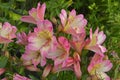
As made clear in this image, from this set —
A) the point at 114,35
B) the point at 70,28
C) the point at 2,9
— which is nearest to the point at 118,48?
the point at 114,35

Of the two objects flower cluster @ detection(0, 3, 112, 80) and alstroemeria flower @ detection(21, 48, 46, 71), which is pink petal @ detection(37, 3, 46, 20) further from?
alstroemeria flower @ detection(21, 48, 46, 71)

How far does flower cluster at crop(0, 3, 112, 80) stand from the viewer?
6.75 feet

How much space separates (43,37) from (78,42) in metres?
0.17

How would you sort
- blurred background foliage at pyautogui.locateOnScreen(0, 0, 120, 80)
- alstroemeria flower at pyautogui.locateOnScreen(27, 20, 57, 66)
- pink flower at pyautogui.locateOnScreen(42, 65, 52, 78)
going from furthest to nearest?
1. blurred background foliage at pyautogui.locateOnScreen(0, 0, 120, 80)
2. pink flower at pyautogui.locateOnScreen(42, 65, 52, 78)
3. alstroemeria flower at pyautogui.locateOnScreen(27, 20, 57, 66)

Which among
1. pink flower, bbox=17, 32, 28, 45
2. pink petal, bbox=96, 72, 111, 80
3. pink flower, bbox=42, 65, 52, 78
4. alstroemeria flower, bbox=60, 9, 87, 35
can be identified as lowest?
pink petal, bbox=96, 72, 111, 80

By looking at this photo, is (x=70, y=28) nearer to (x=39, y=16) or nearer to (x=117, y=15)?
(x=39, y=16)

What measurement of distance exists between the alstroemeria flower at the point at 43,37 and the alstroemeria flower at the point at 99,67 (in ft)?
0.71

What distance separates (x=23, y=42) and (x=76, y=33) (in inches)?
11.2

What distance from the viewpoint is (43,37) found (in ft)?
6.91

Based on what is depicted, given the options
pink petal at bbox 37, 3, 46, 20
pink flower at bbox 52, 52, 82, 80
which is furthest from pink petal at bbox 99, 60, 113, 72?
pink petal at bbox 37, 3, 46, 20

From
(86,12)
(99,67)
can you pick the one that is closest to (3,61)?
(99,67)

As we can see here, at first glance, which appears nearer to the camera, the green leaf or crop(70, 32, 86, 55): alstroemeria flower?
crop(70, 32, 86, 55): alstroemeria flower

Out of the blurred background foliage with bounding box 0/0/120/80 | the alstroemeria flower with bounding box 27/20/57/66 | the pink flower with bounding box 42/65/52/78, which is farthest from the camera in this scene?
the blurred background foliage with bounding box 0/0/120/80

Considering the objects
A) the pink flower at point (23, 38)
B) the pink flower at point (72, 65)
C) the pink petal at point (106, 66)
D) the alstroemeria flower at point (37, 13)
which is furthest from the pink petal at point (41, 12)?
the pink petal at point (106, 66)
